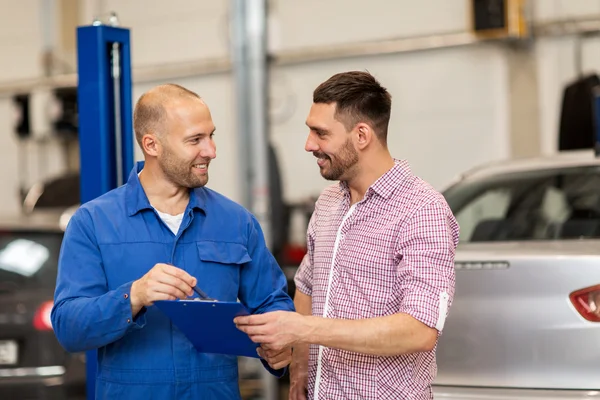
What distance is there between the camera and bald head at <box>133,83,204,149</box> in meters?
2.75

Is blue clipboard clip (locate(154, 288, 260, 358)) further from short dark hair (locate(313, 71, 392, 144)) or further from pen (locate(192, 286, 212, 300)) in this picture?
short dark hair (locate(313, 71, 392, 144))

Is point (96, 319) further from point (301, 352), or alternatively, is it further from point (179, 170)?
point (301, 352)

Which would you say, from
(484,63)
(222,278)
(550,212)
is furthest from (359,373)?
(484,63)

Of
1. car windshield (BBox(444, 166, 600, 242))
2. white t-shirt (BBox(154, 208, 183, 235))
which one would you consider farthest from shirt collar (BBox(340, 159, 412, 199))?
car windshield (BBox(444, 166, 600, 242))

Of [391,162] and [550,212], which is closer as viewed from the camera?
[391,162]

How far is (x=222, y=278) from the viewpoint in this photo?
2752mm

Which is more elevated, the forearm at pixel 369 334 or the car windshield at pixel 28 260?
the forearm at pixel 369 334

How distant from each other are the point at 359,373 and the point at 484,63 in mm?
7191

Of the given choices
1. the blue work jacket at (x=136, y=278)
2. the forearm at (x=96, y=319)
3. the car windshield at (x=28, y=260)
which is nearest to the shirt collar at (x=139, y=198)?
the blue work jacket at (x=136, y=278)

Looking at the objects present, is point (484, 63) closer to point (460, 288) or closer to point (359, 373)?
point (460, 288)

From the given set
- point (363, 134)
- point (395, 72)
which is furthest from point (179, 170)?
point (395, 72)

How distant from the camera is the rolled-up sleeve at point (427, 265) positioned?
2.51 metres

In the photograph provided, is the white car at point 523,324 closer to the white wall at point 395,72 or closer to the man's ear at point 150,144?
the man's ear at point 150,144

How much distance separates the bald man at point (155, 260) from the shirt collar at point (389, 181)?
0.41 meters
